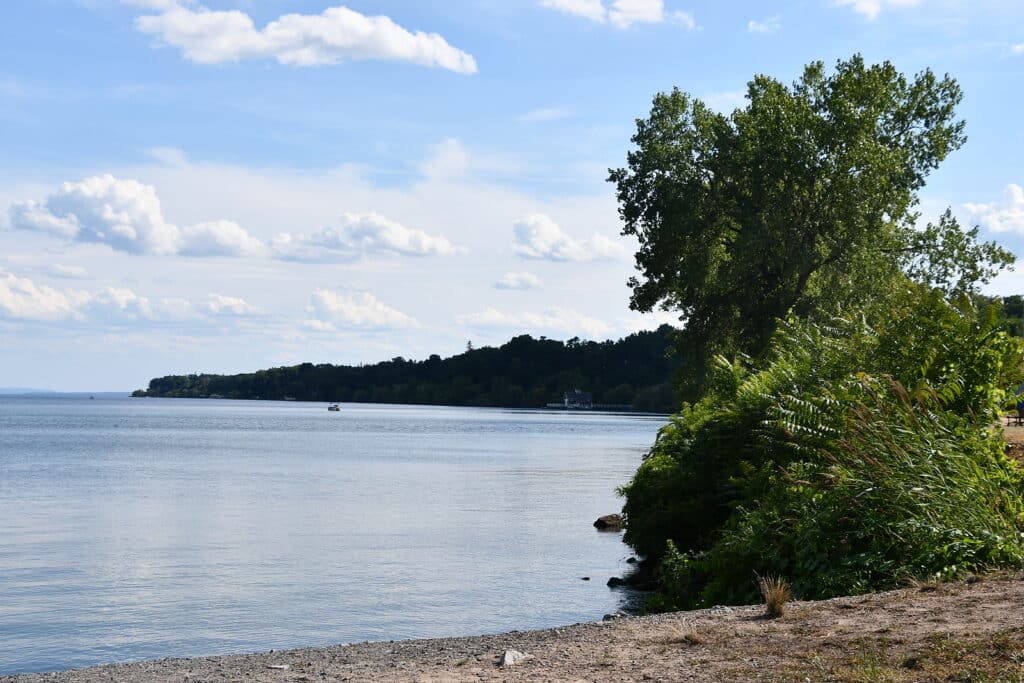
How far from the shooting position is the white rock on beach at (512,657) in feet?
32.1

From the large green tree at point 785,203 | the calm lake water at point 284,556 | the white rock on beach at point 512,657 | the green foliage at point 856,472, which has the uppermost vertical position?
the large green tree at point 785,203

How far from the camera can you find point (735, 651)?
9.34 m

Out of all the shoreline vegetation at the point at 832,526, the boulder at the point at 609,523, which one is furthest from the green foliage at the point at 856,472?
the boulder at the point at 609,523

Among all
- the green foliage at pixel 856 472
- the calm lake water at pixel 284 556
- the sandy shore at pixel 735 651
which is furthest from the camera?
the calm lake water at pixel 284 556

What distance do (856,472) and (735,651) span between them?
16.6 ft

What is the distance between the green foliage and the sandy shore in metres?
1.33

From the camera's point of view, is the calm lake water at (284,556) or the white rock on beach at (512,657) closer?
the white rock on beach at (512,657)

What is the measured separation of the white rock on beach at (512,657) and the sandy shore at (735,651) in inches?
3.4

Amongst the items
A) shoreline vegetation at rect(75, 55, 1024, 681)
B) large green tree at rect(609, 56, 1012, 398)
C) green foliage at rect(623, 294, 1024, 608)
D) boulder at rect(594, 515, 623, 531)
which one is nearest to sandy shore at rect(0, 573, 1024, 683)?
shoreline vegetation at rect(75, 55, 1024, 681)

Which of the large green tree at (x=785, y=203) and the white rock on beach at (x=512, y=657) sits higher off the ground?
the large green tree at (x=785, y=203)

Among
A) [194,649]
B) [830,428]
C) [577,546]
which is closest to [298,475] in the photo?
[577,546]

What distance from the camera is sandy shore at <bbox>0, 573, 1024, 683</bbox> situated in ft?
27.7

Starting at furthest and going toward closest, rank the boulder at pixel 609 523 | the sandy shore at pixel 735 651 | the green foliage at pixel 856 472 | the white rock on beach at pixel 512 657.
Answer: the boulder at pixel 609 523 → the green foliage at pixel 856 472 → the white rock on beach at pixel 512 657 → the sandy shore at pixel 735 651

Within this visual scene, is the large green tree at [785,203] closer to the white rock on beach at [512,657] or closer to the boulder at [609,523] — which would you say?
the boulder at [609,523]
